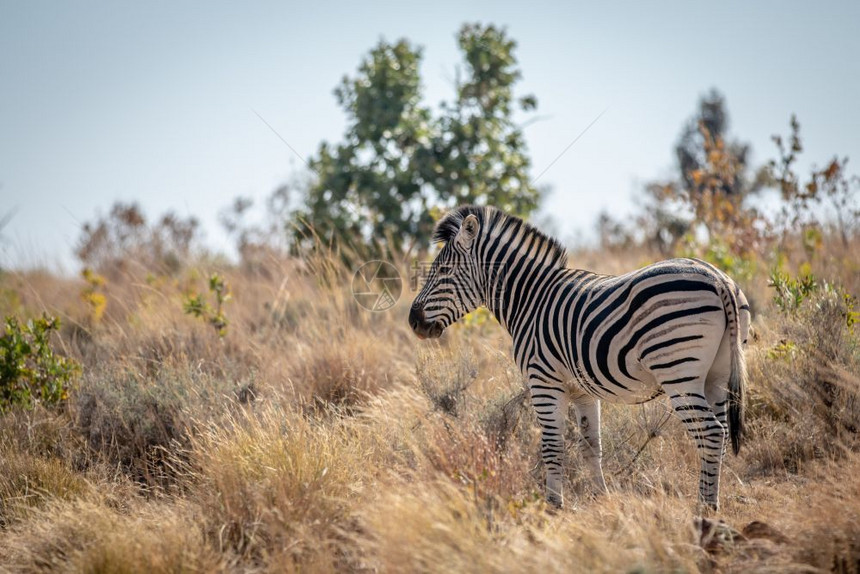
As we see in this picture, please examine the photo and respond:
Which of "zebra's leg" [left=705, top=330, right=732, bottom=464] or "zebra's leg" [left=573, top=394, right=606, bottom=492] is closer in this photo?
"zebra's leg" [left=705, top=330, right=732, bottom=464]

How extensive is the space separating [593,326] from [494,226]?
51.9 inches

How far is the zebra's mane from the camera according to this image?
5.36 m

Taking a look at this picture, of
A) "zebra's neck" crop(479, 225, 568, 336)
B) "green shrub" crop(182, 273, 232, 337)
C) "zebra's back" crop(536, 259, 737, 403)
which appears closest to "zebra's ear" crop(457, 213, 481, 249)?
"zebra's neck" crop(479, 225, 568, 336)

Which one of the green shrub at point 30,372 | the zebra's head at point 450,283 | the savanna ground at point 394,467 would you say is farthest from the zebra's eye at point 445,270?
the green shrub at point 30,372

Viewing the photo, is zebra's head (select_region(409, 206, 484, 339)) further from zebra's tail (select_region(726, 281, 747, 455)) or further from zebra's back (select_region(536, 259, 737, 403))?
zebra's tail (select_region(726, 281, 747, 455))

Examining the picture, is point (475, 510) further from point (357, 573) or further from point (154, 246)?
point (154, 246)

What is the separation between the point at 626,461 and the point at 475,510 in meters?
2.28

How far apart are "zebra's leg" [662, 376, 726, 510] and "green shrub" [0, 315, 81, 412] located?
609cm

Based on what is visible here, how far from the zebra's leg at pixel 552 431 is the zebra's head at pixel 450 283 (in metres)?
1.00

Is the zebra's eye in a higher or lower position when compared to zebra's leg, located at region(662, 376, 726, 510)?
higher

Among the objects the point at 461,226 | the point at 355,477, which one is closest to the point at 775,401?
the point at 461,226

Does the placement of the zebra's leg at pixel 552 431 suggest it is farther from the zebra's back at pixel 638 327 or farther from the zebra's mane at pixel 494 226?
the zebra's mane at pixel 494 226

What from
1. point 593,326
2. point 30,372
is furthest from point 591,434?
point 30,372

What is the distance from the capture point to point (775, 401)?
607cm
